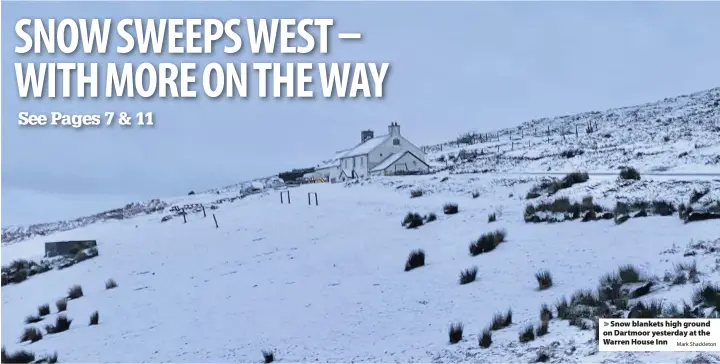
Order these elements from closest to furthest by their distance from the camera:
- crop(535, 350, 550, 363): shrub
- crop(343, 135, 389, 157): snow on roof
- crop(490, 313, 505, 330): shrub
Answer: crop(535, 350, 550, 363): shrub, crop(490, 313, 505, 330): shrub, crop(343, 135, 389, 157): snow on roof

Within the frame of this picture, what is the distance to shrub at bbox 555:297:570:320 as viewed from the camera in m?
10.2

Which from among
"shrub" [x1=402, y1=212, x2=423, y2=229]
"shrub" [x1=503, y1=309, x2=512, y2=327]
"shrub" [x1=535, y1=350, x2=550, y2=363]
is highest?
"shrub" [x1=402, y1=212, x2=423, y2=229]

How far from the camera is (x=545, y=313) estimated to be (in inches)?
413

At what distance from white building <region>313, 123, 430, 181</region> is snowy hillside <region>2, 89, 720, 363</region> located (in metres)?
25.7

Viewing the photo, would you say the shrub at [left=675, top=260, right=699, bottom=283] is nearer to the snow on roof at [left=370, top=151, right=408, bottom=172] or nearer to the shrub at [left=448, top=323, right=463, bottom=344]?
the shrub at [left=448, top=323, right=463, bottom=344]

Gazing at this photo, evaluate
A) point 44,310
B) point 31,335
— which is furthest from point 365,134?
point 31,335

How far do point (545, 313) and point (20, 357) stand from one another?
966cm

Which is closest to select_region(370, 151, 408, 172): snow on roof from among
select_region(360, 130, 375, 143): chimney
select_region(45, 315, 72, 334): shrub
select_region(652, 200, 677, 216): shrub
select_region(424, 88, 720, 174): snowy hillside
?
select_region(424, 88, 720, 174): snowy hillside

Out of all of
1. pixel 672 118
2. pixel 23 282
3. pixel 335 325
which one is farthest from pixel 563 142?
pixel 335 325

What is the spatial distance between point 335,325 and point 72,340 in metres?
5.77

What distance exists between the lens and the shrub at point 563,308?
10170mm

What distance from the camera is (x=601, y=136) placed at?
5650cm

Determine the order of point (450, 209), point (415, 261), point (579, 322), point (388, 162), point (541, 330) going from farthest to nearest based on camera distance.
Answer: point (388, 162)
point (450, 209)
point (415, 261)
point (541, 330)
point (579, 322)

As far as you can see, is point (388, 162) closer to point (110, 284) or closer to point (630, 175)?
point (630, 175)
